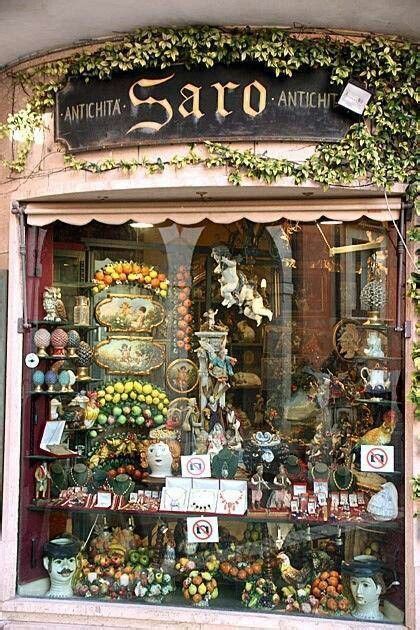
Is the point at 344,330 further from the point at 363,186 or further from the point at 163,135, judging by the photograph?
the point at 163,135

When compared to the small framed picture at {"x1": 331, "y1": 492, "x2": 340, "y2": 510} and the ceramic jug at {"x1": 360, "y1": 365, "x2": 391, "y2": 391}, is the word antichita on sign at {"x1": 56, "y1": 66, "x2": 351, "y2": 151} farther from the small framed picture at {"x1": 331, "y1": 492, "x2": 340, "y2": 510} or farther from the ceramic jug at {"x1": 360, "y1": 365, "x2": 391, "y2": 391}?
the small framed picture at {"x1": 331, "y1": 492, "x2": 340, "y2": 510}

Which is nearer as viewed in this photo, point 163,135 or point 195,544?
point 163,135

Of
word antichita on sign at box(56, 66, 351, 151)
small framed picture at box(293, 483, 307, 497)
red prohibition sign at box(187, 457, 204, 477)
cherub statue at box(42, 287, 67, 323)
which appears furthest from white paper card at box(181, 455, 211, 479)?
word antichita on sign at box(56, 66, 351, 151)

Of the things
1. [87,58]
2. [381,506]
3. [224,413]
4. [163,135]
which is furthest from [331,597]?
[87,58]

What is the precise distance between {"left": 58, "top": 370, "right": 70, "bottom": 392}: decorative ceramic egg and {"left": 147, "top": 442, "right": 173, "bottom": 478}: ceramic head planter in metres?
0.80

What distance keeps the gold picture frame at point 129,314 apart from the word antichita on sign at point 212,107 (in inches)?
49.2

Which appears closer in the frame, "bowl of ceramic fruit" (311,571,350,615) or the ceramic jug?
"bowl of ceramic fruit" (311,571,350,615)

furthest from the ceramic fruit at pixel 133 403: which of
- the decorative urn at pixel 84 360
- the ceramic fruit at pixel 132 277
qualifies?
the ceramic fruit at pixel 132 277

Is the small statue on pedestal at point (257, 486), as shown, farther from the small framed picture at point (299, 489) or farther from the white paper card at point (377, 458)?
the white paper card at point (377, 458)

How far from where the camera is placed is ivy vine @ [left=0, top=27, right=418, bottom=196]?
484cm

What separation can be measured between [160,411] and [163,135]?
2034 mm

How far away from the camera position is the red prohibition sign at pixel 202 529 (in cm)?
534

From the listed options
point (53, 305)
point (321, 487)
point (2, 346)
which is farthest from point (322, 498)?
point (2, 346)

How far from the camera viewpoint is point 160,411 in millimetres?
5676
